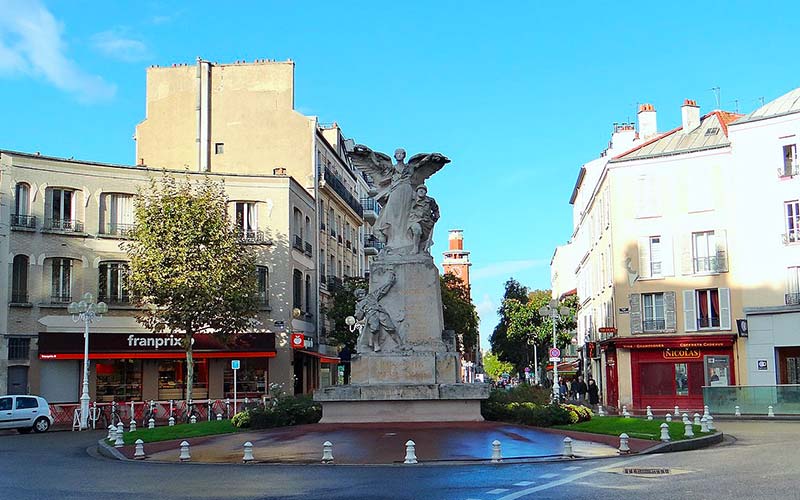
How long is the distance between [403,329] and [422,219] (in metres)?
2.82

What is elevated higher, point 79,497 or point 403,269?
point 403,269

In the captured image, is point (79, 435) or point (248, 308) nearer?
point (79, 435)

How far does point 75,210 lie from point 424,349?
2580 cm

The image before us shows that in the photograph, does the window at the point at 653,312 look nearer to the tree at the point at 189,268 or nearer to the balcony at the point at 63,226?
the tree at the point at 189,268

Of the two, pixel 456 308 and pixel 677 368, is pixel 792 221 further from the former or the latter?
pixel 456 308

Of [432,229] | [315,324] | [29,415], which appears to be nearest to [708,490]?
[432,229]

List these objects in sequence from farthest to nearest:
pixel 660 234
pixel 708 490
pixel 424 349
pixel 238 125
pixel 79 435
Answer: pixel 238 125 → pixel 660 234 → pixel 79 435 → pixel 424 349 → pixel 708 490

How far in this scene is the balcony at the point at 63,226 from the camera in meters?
41.4

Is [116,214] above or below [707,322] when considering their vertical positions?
above

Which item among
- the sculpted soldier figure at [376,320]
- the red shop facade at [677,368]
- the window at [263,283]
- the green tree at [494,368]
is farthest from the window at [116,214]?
the green tree at [494,368]

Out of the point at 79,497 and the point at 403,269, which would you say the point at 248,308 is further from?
the point at 79,497

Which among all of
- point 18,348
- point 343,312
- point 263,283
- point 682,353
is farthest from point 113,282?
point 682,353

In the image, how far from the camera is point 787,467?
15.0 metres

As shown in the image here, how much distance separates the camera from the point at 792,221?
140 ft
